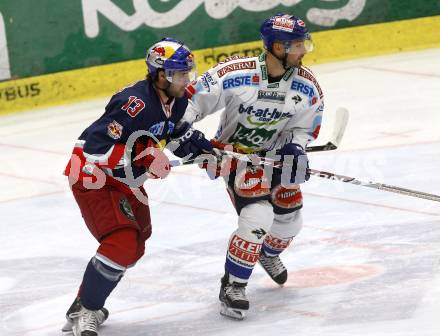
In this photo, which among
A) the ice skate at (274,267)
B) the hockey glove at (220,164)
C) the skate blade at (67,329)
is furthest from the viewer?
the ice skate at (274,267)

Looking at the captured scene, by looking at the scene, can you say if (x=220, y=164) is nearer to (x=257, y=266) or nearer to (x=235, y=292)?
(x=235, y=292)

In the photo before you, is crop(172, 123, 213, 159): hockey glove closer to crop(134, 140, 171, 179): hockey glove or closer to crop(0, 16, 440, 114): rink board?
crop(134, 140, 171, 179): hockey glove

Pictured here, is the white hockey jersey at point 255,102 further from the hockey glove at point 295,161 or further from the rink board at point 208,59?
the rink board at point 208,59

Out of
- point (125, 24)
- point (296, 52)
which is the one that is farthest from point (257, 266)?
point (125, 24)

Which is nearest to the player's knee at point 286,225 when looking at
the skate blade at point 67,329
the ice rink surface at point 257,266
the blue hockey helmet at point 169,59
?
the ice rink surface at point 257,266

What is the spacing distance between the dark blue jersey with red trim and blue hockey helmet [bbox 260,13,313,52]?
503 mm

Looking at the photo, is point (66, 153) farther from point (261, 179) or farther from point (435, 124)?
point (261, 179)

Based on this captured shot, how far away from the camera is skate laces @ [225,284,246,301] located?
4555 mm

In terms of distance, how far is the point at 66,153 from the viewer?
7.46 meters

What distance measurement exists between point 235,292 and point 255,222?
30 centimetres

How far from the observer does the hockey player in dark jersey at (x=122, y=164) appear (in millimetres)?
4215

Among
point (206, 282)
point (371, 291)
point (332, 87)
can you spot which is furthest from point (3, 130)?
point (371, 291)

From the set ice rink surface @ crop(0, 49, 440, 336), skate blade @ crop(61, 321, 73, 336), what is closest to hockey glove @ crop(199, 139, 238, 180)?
ice rink surface @ crop(0, 49, 440, 336)

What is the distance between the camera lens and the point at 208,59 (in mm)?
9242
